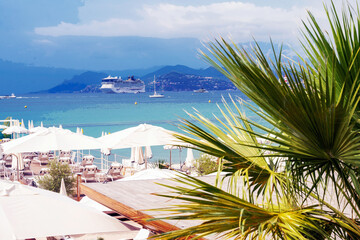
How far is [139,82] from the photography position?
144375 millimetres

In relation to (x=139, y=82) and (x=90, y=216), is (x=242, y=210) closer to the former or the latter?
(x=90, y=216)

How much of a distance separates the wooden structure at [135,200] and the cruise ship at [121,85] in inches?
5214

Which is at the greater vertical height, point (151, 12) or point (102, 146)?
point (151, 12)

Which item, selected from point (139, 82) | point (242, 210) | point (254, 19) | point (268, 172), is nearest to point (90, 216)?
point (268, 172)

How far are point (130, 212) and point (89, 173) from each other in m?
9.82

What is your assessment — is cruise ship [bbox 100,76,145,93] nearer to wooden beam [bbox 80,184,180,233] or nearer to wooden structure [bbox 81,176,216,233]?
wooden structure [bbox 81,176,216,233]

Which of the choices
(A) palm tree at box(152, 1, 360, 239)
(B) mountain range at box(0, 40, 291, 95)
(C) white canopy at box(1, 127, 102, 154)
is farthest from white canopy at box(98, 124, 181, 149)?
(B) mountain range at box(0, 40, 291, 95)

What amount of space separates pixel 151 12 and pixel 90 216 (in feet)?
400

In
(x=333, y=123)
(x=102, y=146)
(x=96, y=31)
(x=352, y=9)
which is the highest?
(x=96, y=31)

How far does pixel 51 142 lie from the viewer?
14422 millimetres

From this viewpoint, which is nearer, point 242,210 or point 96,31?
point 242,210

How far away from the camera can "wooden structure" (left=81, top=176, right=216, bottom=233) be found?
16.2ft

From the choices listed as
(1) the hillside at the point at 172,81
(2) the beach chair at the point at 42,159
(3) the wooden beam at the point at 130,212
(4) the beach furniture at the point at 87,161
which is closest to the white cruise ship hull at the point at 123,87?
(1) the hillside at the point at 172,81

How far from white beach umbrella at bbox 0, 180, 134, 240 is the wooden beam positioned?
0.24 m
